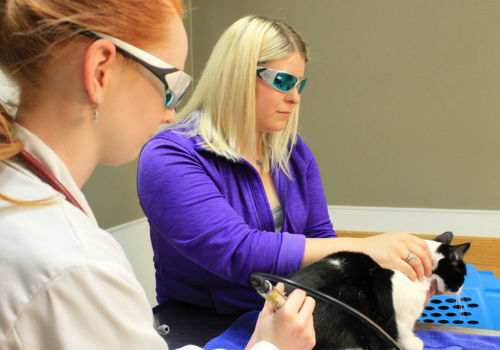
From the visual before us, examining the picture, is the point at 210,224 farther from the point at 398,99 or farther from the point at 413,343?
the point at 398,99

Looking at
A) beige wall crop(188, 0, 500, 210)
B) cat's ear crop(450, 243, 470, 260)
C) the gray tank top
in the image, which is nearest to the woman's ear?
the gray tank top

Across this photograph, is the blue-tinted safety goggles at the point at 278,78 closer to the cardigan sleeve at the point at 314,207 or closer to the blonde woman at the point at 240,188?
the blonde woman at the point at 240,188

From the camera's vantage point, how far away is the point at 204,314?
1.01m

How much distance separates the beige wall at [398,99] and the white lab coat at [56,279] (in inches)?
66.8

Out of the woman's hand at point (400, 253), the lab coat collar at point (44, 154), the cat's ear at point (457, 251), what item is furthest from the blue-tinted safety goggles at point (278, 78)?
the lab coat collar at point (44, 154)

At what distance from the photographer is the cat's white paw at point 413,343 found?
31.8 inches

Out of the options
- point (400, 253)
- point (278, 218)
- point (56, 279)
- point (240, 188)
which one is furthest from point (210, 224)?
point (56, 279)

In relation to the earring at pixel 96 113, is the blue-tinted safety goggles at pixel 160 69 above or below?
above

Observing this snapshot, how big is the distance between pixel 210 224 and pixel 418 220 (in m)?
1.83

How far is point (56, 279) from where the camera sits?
1.15ft

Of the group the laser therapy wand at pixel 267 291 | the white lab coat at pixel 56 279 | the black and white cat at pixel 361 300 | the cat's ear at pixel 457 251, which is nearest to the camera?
the white lab coat at pixel 56 279

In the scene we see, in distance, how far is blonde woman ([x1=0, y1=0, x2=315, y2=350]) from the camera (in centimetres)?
36

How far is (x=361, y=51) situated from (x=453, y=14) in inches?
20.6

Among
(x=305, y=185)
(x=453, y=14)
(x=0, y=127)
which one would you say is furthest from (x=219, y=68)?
(x=453, y=14)
